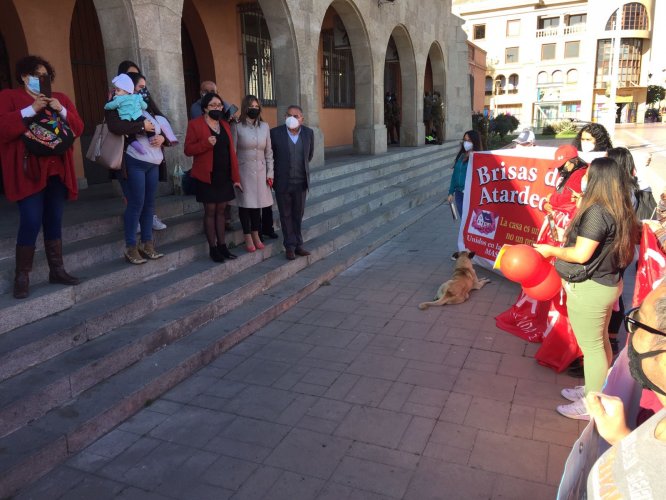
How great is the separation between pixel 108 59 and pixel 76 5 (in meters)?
3.13

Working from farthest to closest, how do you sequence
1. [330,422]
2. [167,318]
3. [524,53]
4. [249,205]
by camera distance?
1. [524,53]
2. [249,205]
3. [167,318]
4. [330,422]

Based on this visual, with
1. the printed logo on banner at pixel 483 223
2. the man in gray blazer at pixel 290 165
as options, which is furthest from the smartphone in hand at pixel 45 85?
the printed logo on banner at pixel 483 223

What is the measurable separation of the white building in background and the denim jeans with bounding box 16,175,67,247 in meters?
59.4

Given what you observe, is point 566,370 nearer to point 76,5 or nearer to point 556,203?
point 556,203

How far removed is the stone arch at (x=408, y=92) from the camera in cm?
1521

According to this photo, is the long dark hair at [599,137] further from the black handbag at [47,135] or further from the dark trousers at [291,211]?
the black handbag at [47,135]

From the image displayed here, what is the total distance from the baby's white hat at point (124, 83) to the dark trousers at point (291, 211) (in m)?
1.97

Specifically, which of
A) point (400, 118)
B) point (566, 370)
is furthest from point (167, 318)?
point (400, 118)

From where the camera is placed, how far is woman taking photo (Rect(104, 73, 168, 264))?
452 centimetres

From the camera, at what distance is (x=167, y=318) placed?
4387 millimetres

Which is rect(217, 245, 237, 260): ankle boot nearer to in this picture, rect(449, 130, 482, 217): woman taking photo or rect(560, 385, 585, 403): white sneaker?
rect(449, 130, 482, 217): woman taking photo

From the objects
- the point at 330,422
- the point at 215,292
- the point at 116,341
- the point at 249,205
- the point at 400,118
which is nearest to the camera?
the point at 330,422

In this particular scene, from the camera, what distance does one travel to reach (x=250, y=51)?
11594 millimetres

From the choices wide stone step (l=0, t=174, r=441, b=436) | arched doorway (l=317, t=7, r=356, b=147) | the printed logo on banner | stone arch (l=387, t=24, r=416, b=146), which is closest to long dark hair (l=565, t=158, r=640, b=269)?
wide stone step (l=0, t=174, r=441, b=436)
